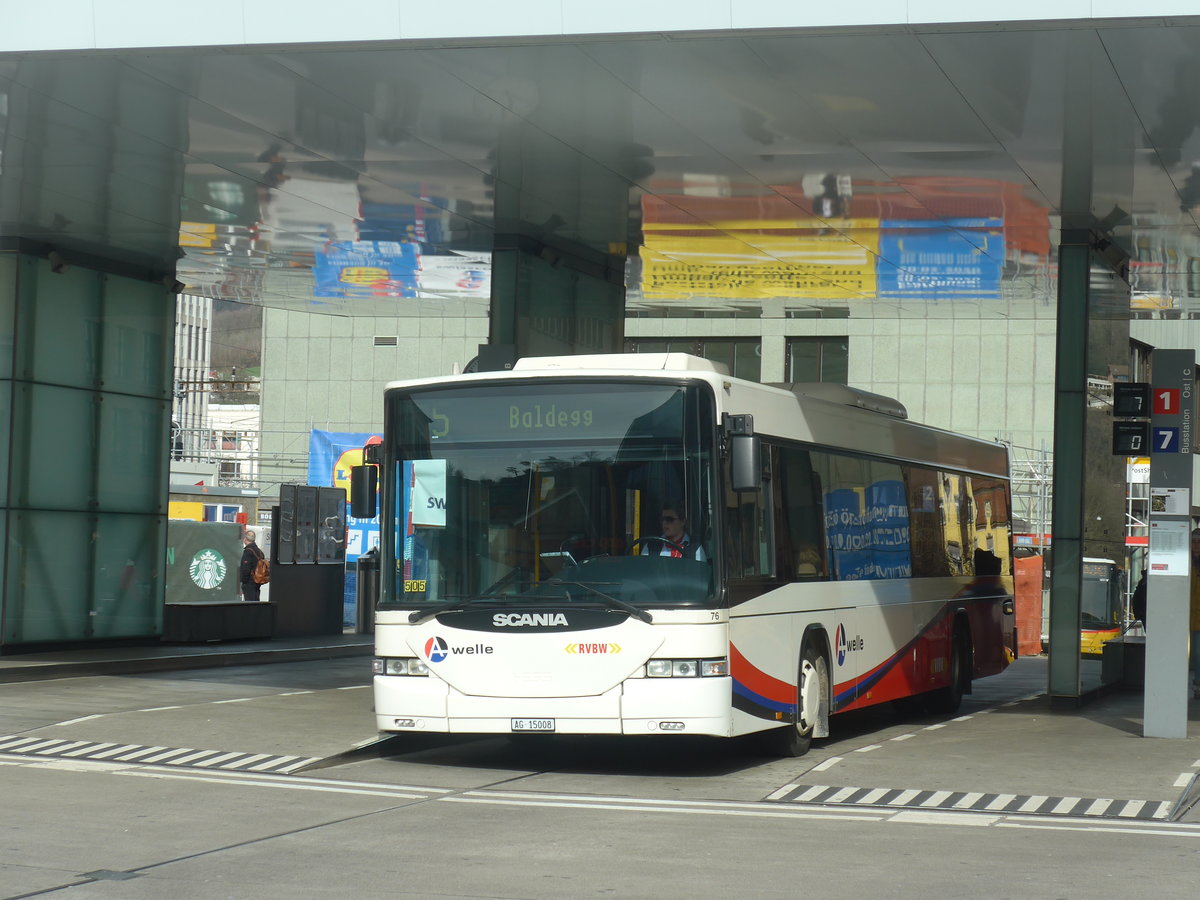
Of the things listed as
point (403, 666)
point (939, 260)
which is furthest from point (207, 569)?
point (403, 666)

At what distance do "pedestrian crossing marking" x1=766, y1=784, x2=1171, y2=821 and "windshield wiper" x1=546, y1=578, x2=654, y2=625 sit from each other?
1409 mm

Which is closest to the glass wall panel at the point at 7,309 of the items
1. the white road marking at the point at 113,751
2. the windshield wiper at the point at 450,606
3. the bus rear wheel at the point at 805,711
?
the white road marking at the point at 113,751

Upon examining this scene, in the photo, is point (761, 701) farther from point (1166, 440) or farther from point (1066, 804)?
point (1166, 440)

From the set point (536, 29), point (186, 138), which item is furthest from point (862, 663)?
point (186, 138)

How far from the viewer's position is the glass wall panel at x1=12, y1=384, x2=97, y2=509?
21031 millimetres

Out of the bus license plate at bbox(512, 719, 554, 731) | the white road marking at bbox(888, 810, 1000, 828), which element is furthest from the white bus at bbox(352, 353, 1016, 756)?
the white road marking at bbox(888, 810, 1000, 828)

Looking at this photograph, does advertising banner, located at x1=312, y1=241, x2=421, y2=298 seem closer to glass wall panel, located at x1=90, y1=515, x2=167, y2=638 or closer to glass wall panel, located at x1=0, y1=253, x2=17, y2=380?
glass wall panel, located at x1=0, y1=253, x2=17, y2=380

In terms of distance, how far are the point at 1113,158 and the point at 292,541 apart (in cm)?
1613

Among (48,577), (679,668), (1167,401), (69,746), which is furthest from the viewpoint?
(48,577)

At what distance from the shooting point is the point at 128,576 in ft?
74.4

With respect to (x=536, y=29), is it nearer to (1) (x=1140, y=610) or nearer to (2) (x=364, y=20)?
(2) (x=364, y=20)

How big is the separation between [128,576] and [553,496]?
12.4 m

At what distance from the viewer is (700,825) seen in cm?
967

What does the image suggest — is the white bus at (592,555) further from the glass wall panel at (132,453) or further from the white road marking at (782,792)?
the glass wall panel at (132,453)
